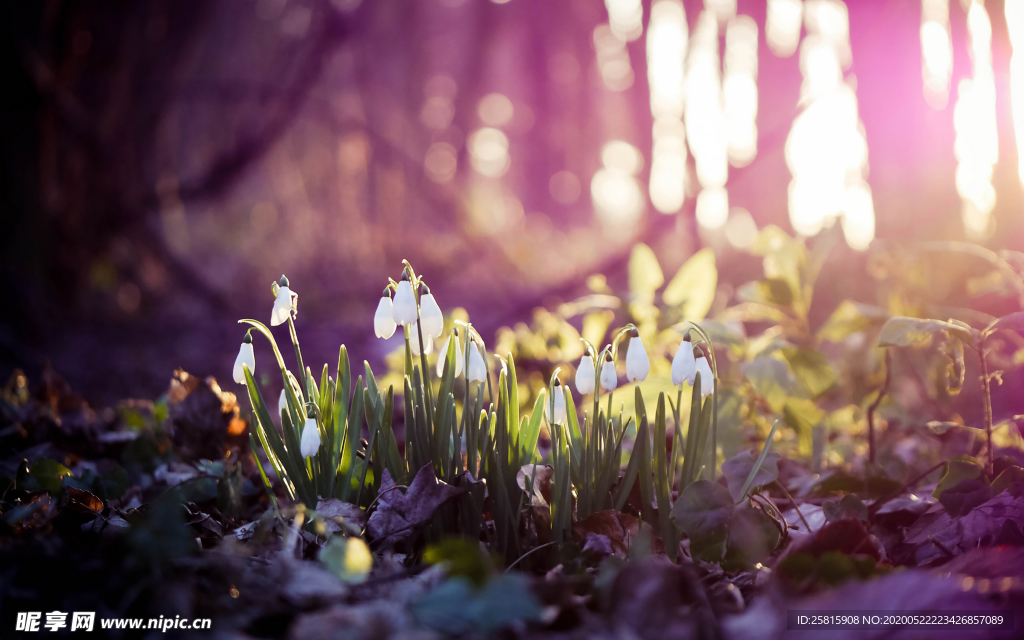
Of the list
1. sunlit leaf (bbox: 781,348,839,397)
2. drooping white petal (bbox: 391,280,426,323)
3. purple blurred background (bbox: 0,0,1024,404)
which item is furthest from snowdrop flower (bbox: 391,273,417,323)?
purple blurred background (bbox: 0,0,1024,404)

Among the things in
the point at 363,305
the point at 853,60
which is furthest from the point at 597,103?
the point at 853,60

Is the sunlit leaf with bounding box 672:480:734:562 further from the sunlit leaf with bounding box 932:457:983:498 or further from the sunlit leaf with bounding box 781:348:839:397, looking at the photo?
the sunlit leaf with bounding box 781:348:839:397

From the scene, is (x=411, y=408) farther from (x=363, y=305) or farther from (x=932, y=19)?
(x=363, y=305)

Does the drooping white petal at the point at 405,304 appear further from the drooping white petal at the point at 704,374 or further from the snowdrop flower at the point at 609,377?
the drooping white petal at the point at 704,374

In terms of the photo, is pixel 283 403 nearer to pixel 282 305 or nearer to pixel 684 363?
pixel 282 305

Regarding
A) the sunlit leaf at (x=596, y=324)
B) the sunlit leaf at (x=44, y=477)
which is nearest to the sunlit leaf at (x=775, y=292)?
the sunlit leaf at (x=596, y=324)

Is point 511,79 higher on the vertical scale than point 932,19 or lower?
higher

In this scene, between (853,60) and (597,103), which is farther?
(597,103)
